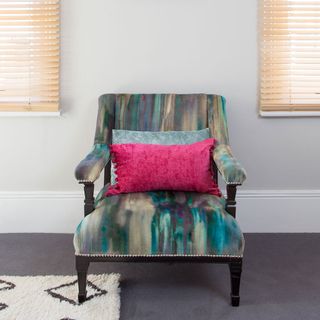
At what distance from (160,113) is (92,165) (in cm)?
64

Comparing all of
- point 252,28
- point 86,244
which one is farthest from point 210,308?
point 252,28

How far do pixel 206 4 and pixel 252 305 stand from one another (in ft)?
5.54

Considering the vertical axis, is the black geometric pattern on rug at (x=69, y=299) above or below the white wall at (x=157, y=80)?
below

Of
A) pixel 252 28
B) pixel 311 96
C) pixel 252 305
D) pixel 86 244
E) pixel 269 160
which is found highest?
pixel 252 28

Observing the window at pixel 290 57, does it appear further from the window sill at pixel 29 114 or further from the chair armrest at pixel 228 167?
the window sill at pixel 29 114

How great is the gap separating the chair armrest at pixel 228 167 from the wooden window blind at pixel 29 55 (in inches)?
41.9

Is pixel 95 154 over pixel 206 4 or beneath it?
beneath

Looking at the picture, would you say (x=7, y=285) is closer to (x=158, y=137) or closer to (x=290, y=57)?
(x=158, y=137)

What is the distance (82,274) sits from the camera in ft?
6.31

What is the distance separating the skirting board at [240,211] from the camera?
2846mm

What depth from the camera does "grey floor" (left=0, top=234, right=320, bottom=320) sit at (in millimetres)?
1907

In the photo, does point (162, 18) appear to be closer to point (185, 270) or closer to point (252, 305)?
point (185, 270)

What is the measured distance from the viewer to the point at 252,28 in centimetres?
274

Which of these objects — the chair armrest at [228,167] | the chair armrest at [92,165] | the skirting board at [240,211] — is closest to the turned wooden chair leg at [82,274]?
the chair armrest at [92,165]
